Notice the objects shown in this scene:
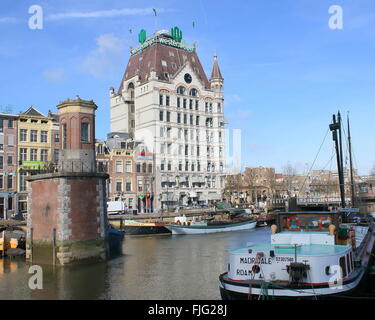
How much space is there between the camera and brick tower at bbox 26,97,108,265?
34031 millimetres

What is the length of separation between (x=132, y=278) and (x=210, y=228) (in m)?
40.4

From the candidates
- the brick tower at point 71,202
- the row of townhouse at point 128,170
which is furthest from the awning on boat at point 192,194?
the brick tower at point 71,202

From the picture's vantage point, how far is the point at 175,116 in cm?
9762

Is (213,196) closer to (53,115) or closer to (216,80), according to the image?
(216,80)

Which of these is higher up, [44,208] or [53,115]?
[53,115]

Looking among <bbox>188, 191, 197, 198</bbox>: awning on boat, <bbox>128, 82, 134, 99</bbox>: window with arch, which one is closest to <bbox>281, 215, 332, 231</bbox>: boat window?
<bbox>188, 191, 197, 198</bbox>: awning on boat

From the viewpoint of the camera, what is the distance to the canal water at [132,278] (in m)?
24.9

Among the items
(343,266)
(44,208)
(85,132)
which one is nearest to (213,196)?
(85,132)

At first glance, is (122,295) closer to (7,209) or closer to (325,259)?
(325,259)

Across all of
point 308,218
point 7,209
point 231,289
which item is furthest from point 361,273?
point 7,209

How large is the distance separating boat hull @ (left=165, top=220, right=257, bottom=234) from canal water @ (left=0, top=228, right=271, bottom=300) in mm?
21741
